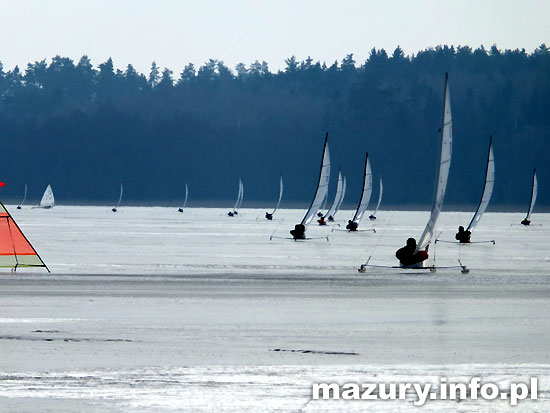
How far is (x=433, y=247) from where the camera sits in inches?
2810

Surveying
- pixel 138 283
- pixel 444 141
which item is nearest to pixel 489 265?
pixel 444 141

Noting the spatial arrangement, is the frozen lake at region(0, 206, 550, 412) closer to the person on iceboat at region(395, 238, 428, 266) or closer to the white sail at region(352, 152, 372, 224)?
the person on iceboat at region(395, 238, 428, 266)

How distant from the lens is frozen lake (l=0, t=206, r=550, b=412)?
17000mm

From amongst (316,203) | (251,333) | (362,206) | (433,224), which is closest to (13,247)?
(433,224)

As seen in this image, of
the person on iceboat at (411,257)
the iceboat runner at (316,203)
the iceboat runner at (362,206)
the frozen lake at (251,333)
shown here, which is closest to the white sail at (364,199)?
the iceboat runner at (362,206)

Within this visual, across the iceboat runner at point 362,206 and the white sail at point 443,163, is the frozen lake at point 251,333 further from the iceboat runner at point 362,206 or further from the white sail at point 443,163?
the iceboat runner at point 362,206

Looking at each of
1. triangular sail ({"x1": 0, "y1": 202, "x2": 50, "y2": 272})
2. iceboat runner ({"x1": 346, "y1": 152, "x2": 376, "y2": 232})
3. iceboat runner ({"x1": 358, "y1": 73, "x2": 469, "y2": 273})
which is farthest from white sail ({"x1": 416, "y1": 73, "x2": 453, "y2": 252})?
iceboat runner ({"x1": 346, "y1": 152, "x2": 376, "y2": 232})

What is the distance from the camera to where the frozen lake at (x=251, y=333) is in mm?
17000

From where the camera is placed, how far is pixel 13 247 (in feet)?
143

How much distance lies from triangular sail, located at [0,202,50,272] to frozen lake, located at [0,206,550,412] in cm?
101

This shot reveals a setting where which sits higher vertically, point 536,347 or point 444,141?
point 444,141

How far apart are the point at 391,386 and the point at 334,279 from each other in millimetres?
23439

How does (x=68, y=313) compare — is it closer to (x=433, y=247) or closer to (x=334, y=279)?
(x=334, y=279)

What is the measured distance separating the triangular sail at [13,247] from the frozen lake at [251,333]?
101 cm
